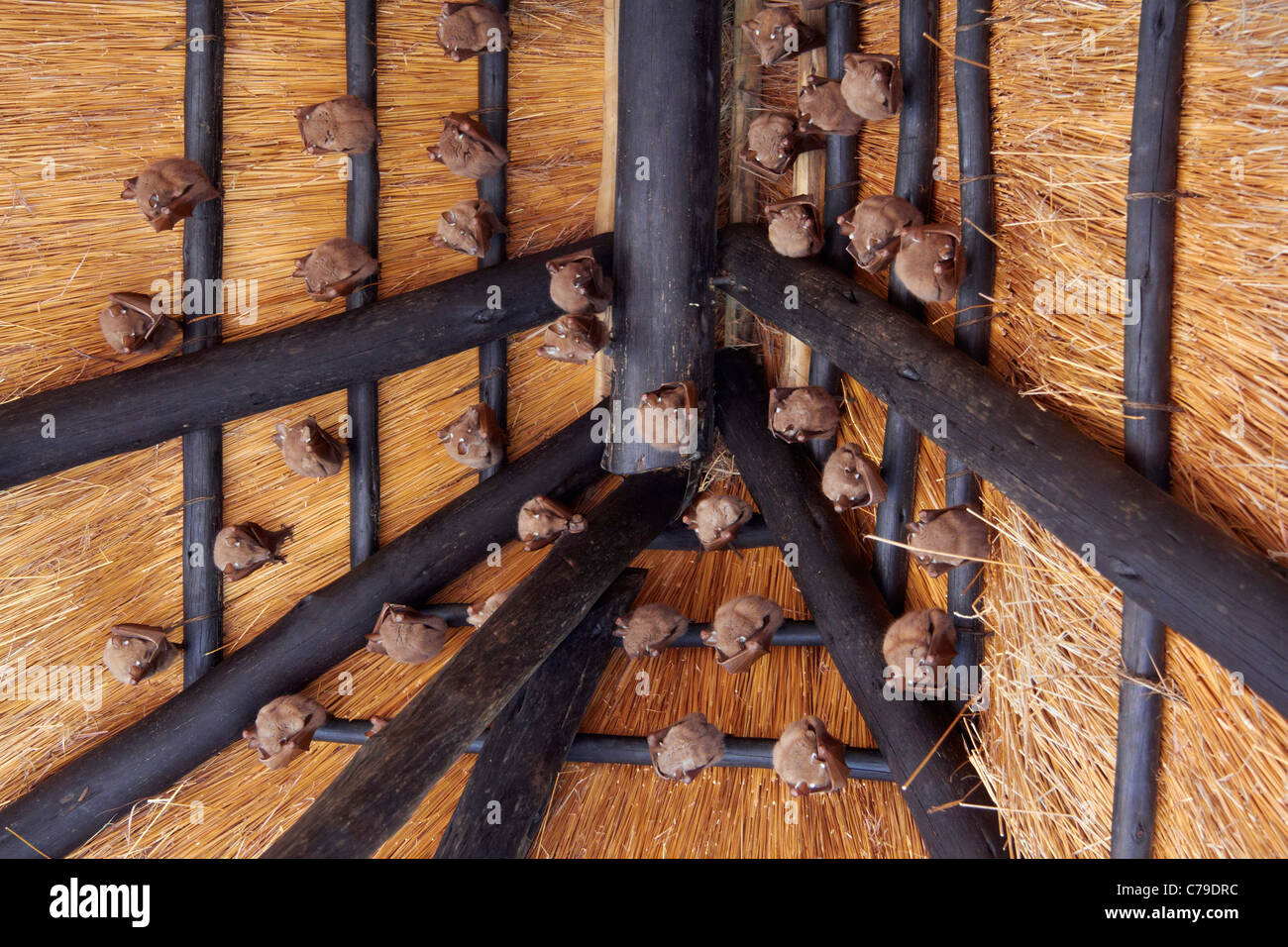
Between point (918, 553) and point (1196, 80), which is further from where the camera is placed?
point (918, 553)

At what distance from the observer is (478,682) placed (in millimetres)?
2248

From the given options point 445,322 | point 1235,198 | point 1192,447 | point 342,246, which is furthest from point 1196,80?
point 342,246

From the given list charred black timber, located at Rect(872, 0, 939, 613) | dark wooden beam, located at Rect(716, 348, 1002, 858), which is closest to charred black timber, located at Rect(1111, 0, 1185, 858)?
dark wooden beam, located at Rect(716, 348, 1002, 858)

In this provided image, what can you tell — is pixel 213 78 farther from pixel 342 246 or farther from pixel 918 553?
pixel 918 553

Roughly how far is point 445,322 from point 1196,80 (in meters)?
1.73

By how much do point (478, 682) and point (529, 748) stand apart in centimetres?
56

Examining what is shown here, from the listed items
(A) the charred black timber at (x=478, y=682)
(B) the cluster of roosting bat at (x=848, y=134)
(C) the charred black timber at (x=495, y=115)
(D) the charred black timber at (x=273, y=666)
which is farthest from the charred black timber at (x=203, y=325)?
(B) the cluster of roosting bat at (x=848, y=134)

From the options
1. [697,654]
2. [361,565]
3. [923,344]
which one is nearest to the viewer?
[923,344]

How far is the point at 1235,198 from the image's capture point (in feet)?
5.39

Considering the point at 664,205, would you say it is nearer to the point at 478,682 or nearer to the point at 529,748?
the point at 478,682

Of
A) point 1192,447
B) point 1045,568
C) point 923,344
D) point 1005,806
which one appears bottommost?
point 1005,806

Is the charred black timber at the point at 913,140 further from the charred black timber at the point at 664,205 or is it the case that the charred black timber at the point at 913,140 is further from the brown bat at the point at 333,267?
the brown bat at the point at 333,267

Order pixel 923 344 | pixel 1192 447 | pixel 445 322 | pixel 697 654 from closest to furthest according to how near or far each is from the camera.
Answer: pixel 1192 447 → pixel 923 344 → pixel 445 322 → pixel 697 654

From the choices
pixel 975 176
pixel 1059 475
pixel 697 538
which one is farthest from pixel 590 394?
pixel 1059 475
